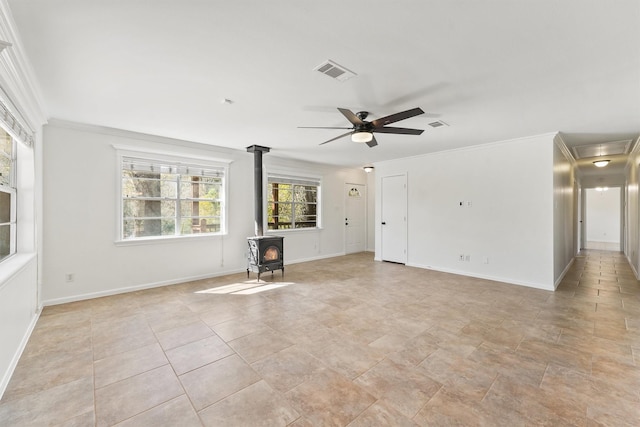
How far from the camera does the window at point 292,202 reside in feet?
21.1

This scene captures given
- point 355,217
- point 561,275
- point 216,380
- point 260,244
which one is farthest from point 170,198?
point 561,275

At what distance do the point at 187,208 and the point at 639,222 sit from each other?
8.10 m

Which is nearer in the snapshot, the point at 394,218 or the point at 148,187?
the point at 148,187

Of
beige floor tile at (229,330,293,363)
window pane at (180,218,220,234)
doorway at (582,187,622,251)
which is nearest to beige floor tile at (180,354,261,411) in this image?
beige floor tile at (229,330,293,363)

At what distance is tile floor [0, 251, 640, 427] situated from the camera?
69.5 inches

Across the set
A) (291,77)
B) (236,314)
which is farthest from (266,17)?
(236,314)

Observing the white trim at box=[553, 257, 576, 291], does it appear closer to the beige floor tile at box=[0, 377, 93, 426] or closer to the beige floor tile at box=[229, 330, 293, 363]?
the beige floor tile at box=[229, 330, 293, 363]

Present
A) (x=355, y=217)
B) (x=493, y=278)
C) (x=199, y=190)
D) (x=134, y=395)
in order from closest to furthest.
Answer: (x=134, y=395) → (x=493, y=278) → (x=199, y=190) → (x=355, y=217)

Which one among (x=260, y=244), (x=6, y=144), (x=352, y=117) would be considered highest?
(x=352, y=117)

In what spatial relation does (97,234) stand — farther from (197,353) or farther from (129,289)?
(197,353)

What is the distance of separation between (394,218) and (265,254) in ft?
10.4

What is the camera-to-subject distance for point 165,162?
474cm

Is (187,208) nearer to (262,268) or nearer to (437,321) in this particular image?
(262,268)

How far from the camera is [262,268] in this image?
16.7 ft
